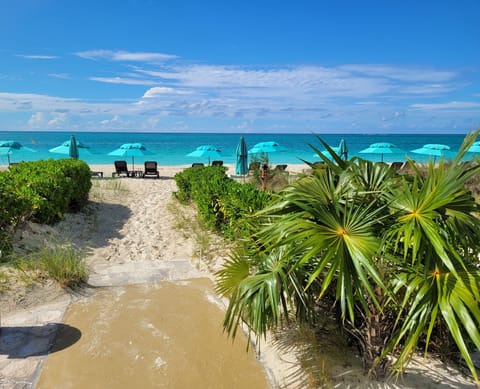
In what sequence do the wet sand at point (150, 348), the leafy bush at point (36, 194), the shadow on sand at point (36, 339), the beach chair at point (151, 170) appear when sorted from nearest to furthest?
the wet sand at point (150, 348), the shadow on sand at point (36, 339), the leafy bush at point (36, 194), the beach chair at point (151, 170)

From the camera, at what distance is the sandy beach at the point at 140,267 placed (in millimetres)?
2975

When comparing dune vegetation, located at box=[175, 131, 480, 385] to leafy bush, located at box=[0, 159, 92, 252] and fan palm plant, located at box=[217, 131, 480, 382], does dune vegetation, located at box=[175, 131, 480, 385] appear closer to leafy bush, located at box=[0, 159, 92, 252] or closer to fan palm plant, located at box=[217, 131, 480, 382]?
fan palm plant, located at box=[217, 131, 480, 382]

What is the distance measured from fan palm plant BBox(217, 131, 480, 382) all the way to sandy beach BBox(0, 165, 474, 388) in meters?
0.32

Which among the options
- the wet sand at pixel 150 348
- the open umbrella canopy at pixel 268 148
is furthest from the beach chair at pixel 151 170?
the wet sand at pixel 150 348

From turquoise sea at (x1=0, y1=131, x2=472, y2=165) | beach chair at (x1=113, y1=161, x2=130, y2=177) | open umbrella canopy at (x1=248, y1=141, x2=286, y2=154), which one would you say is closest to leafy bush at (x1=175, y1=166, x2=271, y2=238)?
turquoise sea at (x1=0, y1=131, x2=472, y2=165)

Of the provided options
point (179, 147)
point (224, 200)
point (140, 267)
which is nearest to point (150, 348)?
point (140, 267)

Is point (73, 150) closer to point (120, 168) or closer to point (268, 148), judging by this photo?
point (120, 168)

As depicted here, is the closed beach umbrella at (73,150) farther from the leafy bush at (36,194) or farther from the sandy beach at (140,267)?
the leafy bush at (36,194)

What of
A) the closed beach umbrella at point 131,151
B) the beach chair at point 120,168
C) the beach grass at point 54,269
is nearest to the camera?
the beach grass at point 54,269

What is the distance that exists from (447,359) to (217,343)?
224cm

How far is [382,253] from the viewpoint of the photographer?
2.33 m

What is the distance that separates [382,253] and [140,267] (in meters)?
4.26

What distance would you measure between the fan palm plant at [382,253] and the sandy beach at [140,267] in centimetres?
32

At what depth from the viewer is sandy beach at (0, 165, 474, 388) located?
9.76 ft
